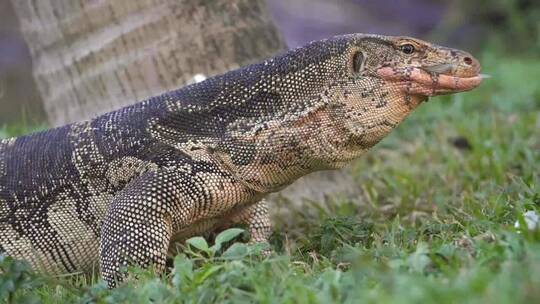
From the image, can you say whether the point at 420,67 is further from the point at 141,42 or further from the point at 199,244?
the point at 141,42

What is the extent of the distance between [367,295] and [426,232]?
6.16 feet

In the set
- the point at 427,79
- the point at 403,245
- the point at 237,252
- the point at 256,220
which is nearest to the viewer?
the point at 237,252

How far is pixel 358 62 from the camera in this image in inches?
183

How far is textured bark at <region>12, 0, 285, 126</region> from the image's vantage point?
636 centimetres

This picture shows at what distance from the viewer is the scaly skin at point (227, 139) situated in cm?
459

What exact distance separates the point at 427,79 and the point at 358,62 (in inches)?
14.9

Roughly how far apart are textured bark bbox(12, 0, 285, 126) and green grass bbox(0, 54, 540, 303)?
2.78 feet

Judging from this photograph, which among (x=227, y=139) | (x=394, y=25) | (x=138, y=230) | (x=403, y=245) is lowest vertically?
(x=394, y=25)

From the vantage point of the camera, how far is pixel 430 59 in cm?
460

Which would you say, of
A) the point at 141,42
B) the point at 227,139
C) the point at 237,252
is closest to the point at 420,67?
the point at 227,139

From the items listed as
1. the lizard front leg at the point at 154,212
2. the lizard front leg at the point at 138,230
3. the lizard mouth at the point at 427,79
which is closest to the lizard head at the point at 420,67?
the lizard mouth at the point at 427,79

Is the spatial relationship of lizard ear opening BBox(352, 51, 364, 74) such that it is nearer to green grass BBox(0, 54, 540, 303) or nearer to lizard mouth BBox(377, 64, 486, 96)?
lizard mouth BBox(377, 64, 486, 96)

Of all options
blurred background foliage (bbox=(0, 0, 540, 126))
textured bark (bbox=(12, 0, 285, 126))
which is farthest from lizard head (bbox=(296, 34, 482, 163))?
blurred background foliage (bbox=(0, 0, 540, 126))

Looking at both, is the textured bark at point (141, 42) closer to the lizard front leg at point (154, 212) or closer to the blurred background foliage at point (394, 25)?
the lizard front leg at point (154, 212)
